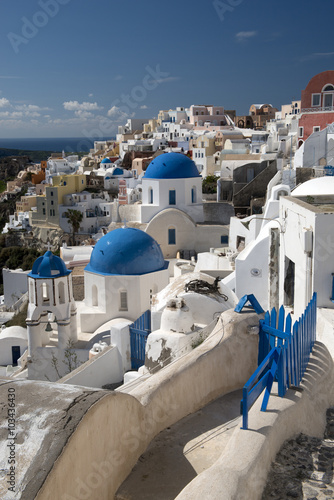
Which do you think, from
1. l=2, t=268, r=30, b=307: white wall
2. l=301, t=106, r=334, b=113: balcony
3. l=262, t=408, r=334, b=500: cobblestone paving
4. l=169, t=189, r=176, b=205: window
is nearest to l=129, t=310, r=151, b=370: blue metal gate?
l=262, t=408, r=334, b=500: cobblestone paving

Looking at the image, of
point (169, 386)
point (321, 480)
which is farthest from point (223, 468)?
point (169, 386)

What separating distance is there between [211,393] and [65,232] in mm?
37552

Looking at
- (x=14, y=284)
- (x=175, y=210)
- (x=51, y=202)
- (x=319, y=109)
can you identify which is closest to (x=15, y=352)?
(x=175, y=210)

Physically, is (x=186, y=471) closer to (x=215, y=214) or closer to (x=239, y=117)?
(x=215, y=214)

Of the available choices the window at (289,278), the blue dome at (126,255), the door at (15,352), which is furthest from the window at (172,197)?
the window at (289,278)

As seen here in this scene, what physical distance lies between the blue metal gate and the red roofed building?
16.8 meters

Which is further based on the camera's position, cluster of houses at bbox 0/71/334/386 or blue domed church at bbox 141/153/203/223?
blue domed church at bbox 141/153/203/223

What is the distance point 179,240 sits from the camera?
22656 mm

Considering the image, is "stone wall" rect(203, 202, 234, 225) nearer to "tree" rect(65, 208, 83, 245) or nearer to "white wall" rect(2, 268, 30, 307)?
"white wall" rect(2, 268, 30, 307)

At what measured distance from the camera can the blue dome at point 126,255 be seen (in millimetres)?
14617

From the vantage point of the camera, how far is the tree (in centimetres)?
4050

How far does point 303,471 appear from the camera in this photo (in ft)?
11.0

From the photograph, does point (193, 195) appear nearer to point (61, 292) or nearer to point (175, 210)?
point (175, 210)

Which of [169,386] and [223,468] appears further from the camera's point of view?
[169,386]
